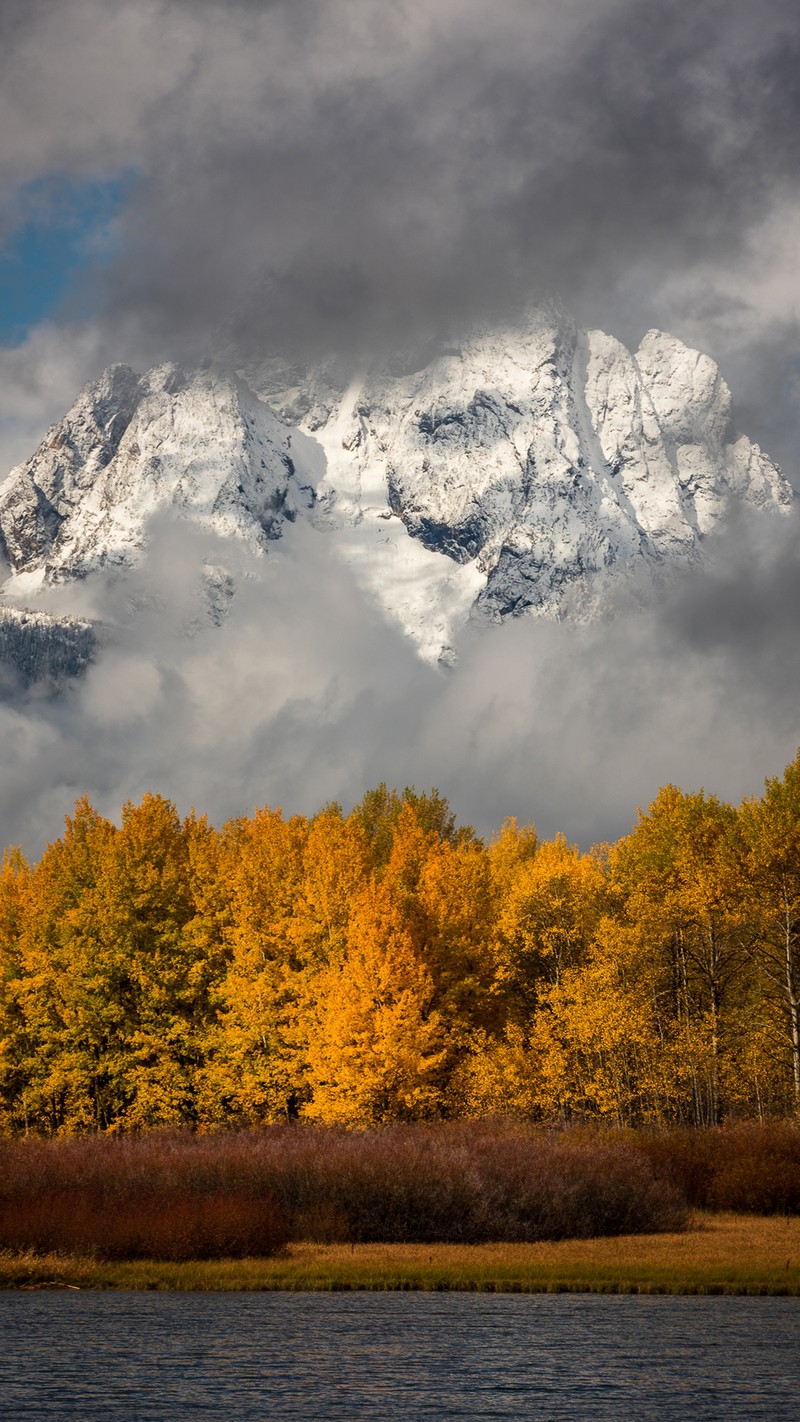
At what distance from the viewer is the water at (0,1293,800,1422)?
52.6ft

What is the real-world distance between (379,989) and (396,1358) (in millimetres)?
33408

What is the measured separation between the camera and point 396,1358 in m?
19.0

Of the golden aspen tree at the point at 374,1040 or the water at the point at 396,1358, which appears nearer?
the water at the point at 396,1358

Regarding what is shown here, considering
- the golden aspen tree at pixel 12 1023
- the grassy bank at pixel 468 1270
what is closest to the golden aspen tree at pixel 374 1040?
the golden aspen tree at pixel 12 1023

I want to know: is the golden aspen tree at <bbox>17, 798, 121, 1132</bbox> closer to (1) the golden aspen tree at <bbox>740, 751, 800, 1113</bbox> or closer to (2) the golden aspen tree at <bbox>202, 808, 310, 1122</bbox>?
(2) the golden aspen tree at <bbox>202, 808, 310, 1122</bbox>

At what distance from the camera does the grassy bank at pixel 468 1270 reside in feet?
88.6

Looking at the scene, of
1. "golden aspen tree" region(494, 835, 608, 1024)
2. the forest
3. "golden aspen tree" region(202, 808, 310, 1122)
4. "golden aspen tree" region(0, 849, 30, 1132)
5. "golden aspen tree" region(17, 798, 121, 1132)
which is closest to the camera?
the forest

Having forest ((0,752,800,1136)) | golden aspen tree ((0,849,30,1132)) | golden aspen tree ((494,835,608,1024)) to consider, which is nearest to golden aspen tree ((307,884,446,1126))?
forest ((0,752,800,1136))

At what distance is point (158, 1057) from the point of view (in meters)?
57.9

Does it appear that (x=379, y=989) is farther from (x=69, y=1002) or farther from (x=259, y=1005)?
(x=69, y=1002)

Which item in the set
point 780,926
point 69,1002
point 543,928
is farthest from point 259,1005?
point 780,926

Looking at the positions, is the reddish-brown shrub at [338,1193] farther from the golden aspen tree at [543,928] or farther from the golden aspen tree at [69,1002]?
the golden aspen tree at [543,928]

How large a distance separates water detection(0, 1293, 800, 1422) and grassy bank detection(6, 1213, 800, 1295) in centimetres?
163

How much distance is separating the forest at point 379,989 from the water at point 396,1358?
90.6 feet
